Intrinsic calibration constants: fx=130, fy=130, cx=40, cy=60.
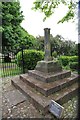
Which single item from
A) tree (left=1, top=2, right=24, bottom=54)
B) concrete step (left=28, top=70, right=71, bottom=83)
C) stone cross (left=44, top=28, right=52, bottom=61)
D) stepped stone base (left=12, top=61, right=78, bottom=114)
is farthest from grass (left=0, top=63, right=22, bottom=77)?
tree (left=1, top=2, right=24, bottom=54)

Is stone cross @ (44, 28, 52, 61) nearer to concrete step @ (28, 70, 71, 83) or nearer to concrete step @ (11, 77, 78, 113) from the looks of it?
concrete step @ (28, 70, 71, 83)

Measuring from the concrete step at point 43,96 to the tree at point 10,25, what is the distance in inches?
308

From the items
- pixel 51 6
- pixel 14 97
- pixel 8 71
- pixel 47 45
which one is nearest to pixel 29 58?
pixel 8 71

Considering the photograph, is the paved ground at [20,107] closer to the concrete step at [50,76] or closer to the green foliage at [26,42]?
the concrete step at [50,76]

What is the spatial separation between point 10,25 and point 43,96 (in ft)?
31.7

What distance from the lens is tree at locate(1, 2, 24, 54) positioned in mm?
11180

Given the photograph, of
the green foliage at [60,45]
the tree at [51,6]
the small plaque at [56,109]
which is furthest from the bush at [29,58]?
the green foliage at [60,45]

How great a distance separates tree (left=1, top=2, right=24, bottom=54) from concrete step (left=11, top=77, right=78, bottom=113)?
7.83 m

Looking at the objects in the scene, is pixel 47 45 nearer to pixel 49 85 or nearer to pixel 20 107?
pixel 49 85

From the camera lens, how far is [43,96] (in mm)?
3631

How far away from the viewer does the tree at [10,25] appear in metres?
11.2

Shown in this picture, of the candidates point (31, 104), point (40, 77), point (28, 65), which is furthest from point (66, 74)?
point (28, 65)

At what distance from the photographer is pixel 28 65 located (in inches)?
304

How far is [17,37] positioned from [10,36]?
0.96 metres
